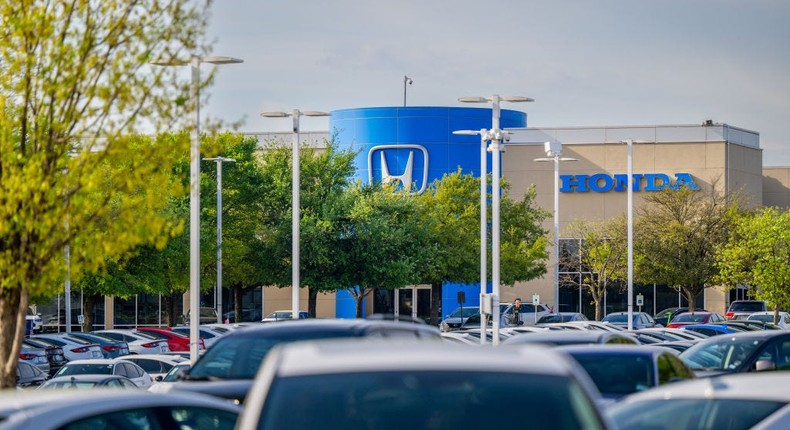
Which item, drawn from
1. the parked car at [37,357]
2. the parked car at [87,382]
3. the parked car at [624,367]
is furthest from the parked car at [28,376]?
the parked car at [624,367]

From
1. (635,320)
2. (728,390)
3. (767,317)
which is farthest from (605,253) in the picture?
(728,390)

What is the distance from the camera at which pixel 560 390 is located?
5.53 m

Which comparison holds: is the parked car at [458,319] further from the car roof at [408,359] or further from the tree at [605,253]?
the car roof at [408,359]

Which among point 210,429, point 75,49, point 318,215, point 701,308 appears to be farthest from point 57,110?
point 701,308

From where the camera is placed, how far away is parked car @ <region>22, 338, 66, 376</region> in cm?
3785

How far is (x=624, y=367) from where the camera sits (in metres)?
14.5

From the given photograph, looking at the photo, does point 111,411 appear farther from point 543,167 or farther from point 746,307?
point 543,167

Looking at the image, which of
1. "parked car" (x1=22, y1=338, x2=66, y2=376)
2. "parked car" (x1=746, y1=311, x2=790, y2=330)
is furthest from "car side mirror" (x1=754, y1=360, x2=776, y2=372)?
"parked car" (x1=746, y1=311, x2=790, y2=330)

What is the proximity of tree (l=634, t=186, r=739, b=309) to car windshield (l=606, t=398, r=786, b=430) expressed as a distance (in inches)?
2076

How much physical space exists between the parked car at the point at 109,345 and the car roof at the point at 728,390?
33.0 m

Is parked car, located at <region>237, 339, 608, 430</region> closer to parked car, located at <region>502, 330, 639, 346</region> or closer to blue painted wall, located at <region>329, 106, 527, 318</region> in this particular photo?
parked car, located at <region>502, 330, 639, 346</region>

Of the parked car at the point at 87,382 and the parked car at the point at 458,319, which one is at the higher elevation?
the parked car at the point at 87,382

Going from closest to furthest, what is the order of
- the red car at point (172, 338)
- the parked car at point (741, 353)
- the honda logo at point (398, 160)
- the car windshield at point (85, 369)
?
1. the parked car at point (741, 353)
2. the car windshield at point (85, 369)
3. the red car at point (172, 338)
4. the honda logo at point (398, 160)

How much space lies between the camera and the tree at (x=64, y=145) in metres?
13.0
